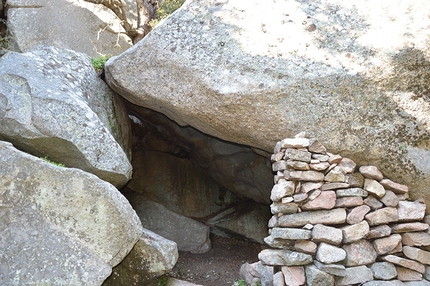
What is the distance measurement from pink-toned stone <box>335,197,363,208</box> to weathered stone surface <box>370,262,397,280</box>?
0.75 meters

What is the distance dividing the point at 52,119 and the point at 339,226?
389 cm

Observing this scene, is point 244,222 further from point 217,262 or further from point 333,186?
point 333,186

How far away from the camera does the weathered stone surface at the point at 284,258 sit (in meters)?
5.05

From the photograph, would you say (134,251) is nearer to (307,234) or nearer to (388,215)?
(307,234)

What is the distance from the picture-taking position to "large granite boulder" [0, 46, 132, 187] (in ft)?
17.4

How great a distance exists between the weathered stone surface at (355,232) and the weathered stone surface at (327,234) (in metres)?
0.08

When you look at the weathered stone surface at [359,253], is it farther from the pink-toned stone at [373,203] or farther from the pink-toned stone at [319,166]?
the pink-toned stone at [319,166]

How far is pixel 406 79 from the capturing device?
214 inches

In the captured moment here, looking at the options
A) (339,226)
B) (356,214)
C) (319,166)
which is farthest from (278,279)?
(319,166)

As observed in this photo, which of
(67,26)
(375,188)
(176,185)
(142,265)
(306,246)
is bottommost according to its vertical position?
(176,185)

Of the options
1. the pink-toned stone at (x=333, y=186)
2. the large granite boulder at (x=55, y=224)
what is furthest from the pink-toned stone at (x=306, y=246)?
the large granite boulder at (x=55, y=224)

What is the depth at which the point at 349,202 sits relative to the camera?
5.18 m

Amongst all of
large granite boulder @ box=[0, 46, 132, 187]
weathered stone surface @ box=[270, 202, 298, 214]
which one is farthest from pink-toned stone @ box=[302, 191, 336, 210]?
large granite boulder @ box=[0, 46, 132, 187]

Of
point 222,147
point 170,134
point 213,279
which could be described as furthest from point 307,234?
point 170,134
